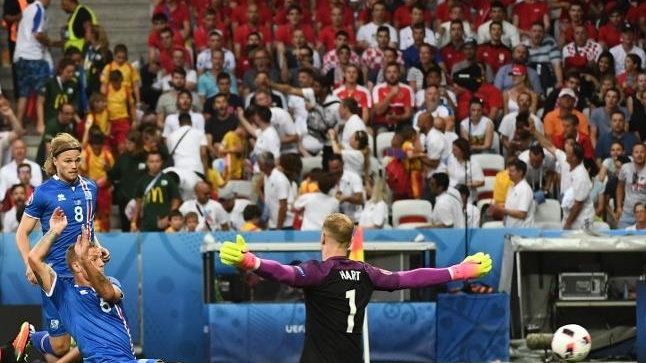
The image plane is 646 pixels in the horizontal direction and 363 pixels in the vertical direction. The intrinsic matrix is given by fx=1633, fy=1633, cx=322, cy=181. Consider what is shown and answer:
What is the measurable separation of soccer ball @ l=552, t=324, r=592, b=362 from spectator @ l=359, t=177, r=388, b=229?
436cm

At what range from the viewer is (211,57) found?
2441 centimetres

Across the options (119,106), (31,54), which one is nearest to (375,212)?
(119,106)

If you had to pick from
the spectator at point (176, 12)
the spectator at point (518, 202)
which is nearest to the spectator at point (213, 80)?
the spectator at point (176, 12)

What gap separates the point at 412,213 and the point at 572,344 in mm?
4778

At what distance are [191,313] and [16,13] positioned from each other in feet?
24.4

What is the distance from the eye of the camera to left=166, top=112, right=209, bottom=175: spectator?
2205 centimetres

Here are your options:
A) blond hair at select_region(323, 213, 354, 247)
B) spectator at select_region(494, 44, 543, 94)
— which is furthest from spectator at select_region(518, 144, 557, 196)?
blond hair at select_region(323, 213, 354, 247)

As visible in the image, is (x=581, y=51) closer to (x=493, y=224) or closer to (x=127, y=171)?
(x=493, y=224)

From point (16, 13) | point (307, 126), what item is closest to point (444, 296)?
point (307, 126)

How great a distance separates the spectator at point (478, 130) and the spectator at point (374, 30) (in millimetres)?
2570

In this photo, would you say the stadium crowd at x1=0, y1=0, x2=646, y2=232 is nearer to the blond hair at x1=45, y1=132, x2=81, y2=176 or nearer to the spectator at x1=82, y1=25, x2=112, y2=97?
the spectator at x1=82, y1=25, x2=112, y2=97

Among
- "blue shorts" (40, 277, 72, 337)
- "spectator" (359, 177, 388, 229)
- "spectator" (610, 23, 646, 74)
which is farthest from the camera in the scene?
"spectator" (610, 23, 646, 74)

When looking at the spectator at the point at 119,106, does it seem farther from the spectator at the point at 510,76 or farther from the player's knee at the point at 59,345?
the player's knee at the point at 59,345

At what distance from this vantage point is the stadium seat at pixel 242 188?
21.8 m
